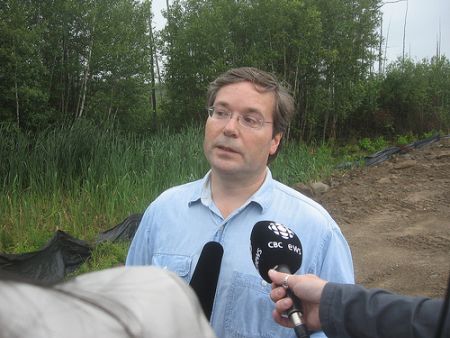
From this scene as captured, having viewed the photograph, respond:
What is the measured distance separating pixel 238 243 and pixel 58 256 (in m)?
3.69

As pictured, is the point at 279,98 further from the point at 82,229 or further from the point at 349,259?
the point at 82,229

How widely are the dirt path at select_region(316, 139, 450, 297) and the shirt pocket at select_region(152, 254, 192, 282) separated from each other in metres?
3.81

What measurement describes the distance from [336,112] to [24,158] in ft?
34.0

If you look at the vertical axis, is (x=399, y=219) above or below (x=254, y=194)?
below

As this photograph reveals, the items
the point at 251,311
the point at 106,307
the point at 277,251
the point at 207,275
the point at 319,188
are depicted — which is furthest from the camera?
the point at 319,188

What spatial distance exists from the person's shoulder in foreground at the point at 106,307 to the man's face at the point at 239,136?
4.72ft

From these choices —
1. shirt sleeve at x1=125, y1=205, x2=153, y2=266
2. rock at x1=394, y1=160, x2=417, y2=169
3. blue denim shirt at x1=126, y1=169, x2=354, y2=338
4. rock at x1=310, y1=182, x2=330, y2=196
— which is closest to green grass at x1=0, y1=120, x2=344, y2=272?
rock at x1=310, y1=182, x2=330, y2=196

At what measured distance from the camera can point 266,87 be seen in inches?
88.8

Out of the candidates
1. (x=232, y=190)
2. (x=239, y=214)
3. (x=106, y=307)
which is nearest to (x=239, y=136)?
(x=232, y=190)

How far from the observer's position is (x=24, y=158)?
7289 millimetres

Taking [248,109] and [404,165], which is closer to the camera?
[248,109]

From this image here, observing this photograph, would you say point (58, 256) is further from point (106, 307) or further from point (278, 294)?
point (106, 307)

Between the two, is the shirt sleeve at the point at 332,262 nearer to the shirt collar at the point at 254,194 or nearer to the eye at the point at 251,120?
the shirt collar at the point at 254,194

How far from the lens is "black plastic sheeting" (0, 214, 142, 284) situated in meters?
4.79
